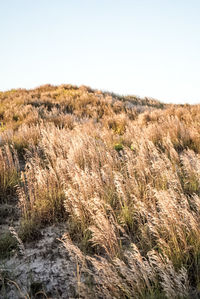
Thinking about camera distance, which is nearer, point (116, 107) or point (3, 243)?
point (3, 243)

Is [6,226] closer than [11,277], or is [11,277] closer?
[11,277]

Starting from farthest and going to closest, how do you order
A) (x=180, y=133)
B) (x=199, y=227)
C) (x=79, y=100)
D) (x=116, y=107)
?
1. (x=79, y=100)
2. (x=116, y=107)
3. (x=180, y=133)
4. (x=199, y=227)

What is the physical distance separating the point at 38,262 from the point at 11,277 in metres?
0.31

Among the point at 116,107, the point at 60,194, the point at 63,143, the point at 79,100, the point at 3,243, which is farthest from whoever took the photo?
the point at 79,100

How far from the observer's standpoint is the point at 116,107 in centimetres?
1217

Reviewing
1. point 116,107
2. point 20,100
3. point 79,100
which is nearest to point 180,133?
point 116,107

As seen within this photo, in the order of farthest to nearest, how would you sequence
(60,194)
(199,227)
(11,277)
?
(60,194)
(11,277)
(199,227)

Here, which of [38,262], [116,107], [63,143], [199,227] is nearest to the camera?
[199,227]

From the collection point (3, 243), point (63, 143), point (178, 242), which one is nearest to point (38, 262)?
point (3, 243)

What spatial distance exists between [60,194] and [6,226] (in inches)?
33.2

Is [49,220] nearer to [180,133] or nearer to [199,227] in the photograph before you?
[199,227]

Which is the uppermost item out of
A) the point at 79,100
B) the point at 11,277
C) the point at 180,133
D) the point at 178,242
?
the point at 79,100

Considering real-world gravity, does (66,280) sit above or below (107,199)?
below

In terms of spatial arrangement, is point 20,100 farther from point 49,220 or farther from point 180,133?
point 49,220
